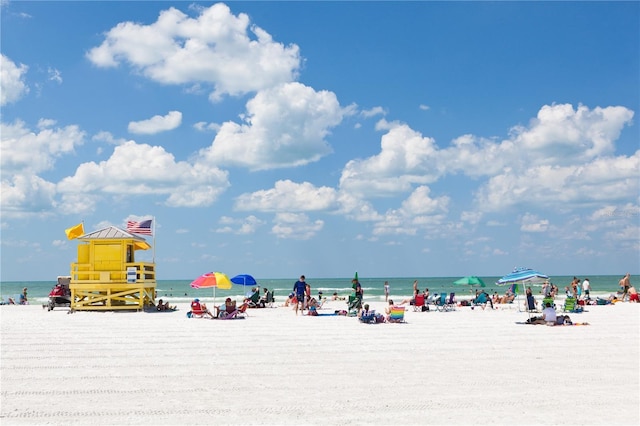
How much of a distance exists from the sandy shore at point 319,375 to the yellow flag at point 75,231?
808 centimetres

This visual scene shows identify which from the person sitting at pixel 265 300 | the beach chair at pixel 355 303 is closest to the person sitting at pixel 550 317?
the beach chair at pixel 355 303

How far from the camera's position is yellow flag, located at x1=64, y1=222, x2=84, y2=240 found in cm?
2468

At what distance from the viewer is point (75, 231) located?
25062mm

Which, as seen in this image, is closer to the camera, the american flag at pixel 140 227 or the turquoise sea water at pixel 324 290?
the american flag at pixel 140 227

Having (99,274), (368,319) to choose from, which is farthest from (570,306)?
(99,274)

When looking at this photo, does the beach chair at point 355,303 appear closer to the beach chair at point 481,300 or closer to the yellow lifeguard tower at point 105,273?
the beach chair at point 481,300

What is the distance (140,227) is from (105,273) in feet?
8.18

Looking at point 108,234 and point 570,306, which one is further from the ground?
point 108,234

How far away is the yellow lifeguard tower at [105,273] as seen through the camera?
24234 mm

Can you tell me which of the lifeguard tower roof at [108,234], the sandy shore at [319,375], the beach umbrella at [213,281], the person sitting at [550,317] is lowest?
the sandy shore at [319,375]

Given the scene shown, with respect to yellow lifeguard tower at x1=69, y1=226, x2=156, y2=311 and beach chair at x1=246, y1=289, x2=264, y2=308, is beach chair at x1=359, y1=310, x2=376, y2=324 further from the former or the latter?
yellow lifeguard tower at x1=69, y1=226, x2=156, y2=311

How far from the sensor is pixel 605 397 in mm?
8445

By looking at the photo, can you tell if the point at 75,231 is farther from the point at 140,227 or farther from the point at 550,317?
the point at 550,317

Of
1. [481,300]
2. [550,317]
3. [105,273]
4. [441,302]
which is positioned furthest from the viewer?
[481,300]
